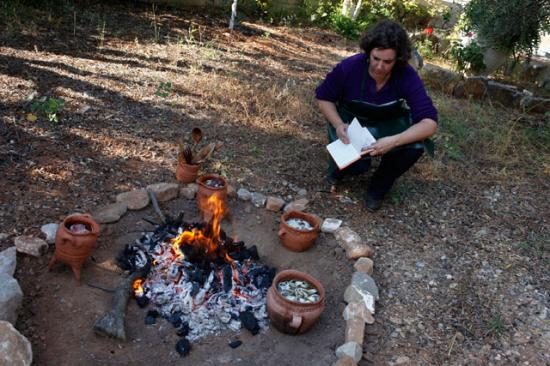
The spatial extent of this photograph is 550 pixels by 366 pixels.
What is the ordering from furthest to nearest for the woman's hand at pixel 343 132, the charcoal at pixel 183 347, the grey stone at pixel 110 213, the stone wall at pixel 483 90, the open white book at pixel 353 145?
the stone wall at pixel 483 90 → the woman's hand at pixel 343 132 → the open white book at pixel 353 145 → the grey stone at pixel 110 213 → the charcoal at pixel 183 347

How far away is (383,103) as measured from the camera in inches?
133

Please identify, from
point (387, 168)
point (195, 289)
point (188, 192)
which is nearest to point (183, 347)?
point (195, 289)

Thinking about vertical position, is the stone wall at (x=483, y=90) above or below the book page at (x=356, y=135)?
above

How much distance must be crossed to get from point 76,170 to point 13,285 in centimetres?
131

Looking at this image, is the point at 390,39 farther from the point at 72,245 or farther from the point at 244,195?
the point at 72,245

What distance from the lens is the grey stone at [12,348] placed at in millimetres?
1812

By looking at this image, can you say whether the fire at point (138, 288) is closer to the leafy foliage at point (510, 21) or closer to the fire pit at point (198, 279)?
the fire pit at point (198, 279)

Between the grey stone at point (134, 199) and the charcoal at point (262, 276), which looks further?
the grey stone at point (134, 199)

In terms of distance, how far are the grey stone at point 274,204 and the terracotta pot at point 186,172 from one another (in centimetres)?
59

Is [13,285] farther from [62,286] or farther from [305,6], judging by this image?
[305,6]

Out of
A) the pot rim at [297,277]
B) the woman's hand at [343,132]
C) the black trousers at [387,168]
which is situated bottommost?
the pot rim at [297,277]

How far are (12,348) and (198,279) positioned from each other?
999mm

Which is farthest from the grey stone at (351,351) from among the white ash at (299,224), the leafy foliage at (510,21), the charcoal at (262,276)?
the leafy foliage at (510,21)

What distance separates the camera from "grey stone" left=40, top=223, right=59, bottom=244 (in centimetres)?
263
